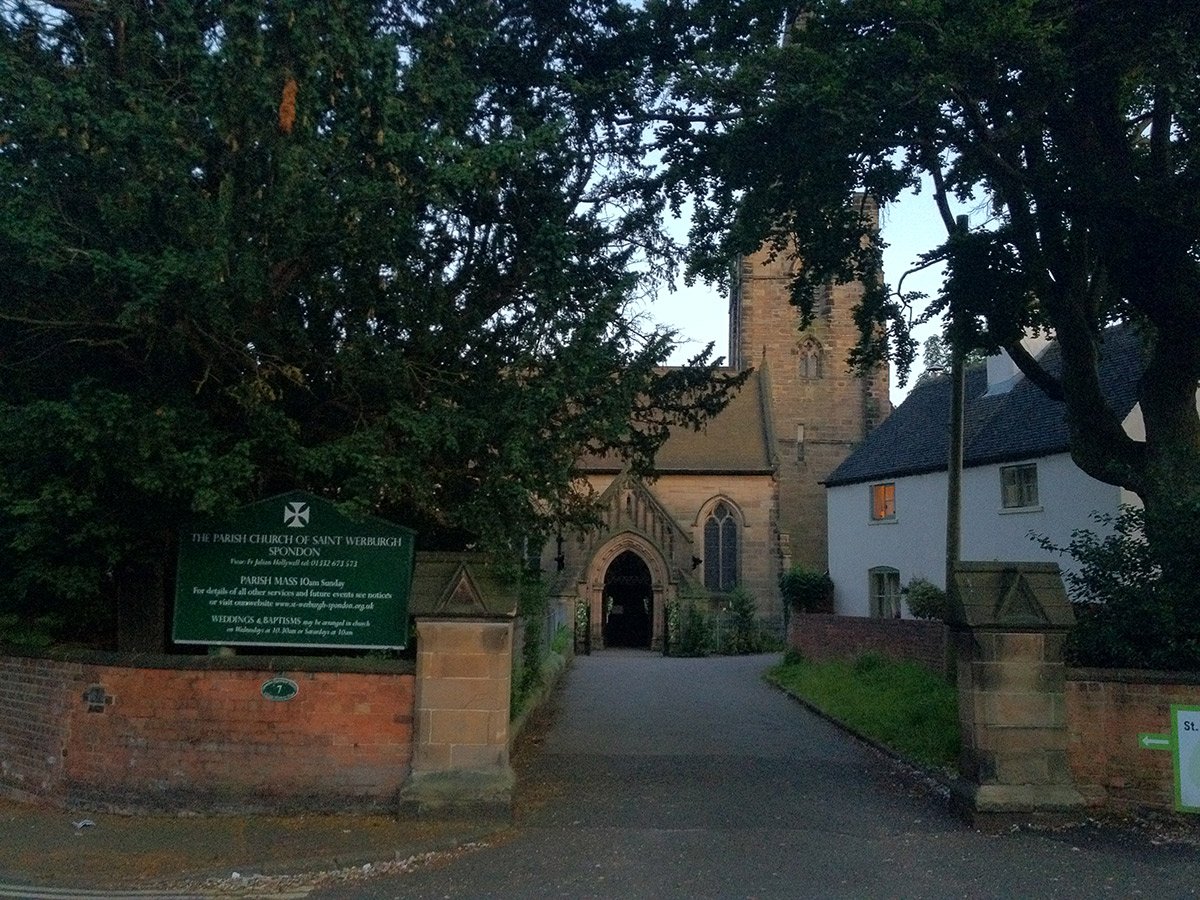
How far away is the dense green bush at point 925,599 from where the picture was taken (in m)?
23.0

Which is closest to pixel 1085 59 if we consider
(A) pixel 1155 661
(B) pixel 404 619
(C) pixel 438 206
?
(A) pixel 1155 661

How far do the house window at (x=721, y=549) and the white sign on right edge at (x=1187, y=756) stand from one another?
31833mm

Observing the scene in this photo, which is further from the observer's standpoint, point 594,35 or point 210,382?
point 594,35

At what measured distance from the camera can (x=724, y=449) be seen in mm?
42594

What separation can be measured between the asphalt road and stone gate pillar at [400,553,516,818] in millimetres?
529

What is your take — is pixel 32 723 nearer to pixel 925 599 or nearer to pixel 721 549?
pixel 925 599

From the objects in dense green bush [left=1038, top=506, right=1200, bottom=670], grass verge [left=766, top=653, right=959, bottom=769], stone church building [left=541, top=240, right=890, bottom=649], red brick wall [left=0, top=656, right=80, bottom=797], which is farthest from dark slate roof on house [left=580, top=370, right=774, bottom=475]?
red brick wall [left=0, top=656, right=80, bottom=797]

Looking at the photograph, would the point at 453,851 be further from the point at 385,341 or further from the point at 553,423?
the point at 385,341

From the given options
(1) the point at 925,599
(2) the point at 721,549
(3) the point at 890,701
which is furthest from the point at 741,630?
(3) the point at 890,701

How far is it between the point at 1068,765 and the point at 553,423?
5143 mm

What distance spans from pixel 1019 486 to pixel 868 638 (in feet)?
17.2

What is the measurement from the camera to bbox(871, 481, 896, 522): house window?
29562mm

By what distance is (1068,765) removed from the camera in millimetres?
9445

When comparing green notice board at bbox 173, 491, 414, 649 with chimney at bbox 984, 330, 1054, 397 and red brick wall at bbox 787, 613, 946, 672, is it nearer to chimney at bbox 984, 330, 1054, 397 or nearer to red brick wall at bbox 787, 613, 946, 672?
red brick wall at bbox 787, 613, 946, 672
